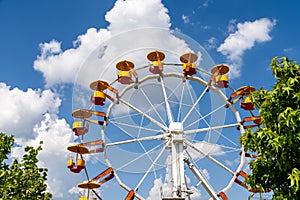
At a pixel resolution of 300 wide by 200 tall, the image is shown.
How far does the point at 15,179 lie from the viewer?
8219mm

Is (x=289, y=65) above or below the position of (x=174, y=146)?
below

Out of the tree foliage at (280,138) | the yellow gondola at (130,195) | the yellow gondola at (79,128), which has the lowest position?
the tree foliage at (280,138)

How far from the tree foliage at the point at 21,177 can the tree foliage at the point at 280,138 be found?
476 cm

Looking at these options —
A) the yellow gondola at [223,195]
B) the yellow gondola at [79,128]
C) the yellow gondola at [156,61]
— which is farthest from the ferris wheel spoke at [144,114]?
the yellow gondola at [223,195]

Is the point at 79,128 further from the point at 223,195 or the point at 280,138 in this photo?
the point at 280,138

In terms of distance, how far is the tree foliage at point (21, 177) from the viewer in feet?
25.6

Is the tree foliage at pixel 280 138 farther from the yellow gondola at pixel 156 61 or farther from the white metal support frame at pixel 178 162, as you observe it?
the yellow gondola at pixel 156 61

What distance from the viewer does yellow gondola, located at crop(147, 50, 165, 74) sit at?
15.0 meters

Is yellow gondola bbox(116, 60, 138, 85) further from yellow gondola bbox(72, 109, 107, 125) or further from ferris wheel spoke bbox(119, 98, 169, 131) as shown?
yellow gondola bbox(72, 109, 107, 125)

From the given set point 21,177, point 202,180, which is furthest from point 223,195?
point 21,177

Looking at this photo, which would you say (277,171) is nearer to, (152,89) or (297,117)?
(297,117)

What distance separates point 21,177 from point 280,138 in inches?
222

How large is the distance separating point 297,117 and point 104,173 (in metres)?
9.77

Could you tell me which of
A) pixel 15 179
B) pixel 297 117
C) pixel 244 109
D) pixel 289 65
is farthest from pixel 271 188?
pixel 244 109
